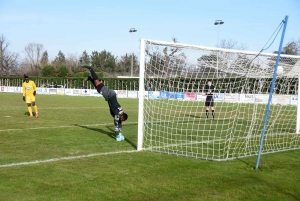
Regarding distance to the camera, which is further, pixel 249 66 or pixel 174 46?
pixel 249 66

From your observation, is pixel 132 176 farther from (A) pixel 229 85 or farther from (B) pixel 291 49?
(B) pixel 291 49

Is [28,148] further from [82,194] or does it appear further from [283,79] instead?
[283,79]

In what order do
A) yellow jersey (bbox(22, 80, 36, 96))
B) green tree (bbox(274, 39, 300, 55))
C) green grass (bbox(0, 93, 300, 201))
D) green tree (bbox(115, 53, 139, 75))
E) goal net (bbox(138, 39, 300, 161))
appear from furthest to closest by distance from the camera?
green tree (bbox(115, 53, 139, 75))
green tree (bbox(274, 39, 300, 55))
yellow jersey (bbox(22, 80, 36, 96))
goal net (bbox(138, 39, 300, 161))
green grass (bbox(0, 93, 300, 201))

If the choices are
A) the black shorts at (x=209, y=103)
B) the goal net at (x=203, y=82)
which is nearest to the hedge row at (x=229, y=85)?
the goal net at (x=203, y=82)

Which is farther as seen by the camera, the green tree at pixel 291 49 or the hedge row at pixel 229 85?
the green tree at pixel 291 49

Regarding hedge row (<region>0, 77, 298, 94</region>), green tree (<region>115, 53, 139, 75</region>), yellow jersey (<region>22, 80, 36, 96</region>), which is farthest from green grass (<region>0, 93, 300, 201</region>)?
green tree (<region>115, 53, 139, 75</region>)

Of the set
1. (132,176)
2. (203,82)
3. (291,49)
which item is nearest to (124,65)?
(291,49)

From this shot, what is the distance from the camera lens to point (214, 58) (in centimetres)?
1009

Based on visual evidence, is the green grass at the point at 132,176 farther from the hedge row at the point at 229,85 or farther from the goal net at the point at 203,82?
the hedge row at the point at 229,85

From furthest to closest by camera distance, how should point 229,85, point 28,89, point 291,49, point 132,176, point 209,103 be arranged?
point 291,49
point 209,103
point 28,89
point 229,85
point 132,176

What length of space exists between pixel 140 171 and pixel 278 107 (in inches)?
360

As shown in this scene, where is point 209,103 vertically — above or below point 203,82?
below

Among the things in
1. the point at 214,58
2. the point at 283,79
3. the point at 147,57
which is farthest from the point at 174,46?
the point at 283,79

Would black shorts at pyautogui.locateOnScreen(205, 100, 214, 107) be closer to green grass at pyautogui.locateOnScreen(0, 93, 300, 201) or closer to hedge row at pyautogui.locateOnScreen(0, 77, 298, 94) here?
hedge row at pyautogui.locateOnScreen(0, 77, 298, 94)
